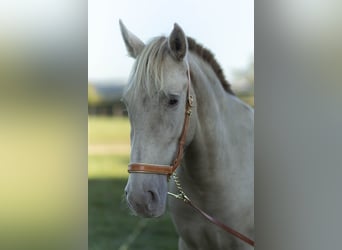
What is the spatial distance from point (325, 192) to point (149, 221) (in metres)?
0.70

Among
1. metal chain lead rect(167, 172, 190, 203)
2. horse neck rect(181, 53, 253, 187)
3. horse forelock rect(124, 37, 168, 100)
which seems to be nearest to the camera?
horse forelock rect(124, 37, 168, 100)

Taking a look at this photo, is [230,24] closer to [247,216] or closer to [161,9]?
[161,9]

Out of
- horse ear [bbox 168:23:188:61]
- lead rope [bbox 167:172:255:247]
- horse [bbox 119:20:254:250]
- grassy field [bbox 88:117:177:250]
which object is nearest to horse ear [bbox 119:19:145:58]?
horse [bbox 119:20:254:250]

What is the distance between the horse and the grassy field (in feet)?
0.34

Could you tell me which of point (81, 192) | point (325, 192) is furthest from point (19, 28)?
point (325, 192)

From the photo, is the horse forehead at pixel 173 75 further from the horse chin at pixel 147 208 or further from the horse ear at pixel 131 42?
the horse chin at pixel 147 208

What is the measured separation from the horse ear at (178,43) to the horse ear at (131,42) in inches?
5.2

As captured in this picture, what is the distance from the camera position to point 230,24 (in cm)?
180

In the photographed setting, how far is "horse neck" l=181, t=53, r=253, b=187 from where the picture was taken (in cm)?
162

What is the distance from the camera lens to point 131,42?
1646mm

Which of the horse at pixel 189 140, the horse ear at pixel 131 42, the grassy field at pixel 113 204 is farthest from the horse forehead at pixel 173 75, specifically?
the grassy field at pixel 113 204

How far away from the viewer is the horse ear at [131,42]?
1624 millimetres

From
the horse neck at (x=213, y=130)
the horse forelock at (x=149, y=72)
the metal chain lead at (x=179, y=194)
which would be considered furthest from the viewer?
the metal chain lead at (x=179, y=194)

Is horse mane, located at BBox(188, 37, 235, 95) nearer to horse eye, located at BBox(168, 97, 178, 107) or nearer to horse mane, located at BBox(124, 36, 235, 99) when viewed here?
horse mane, located at BBox(124, 36, 235, 99)
